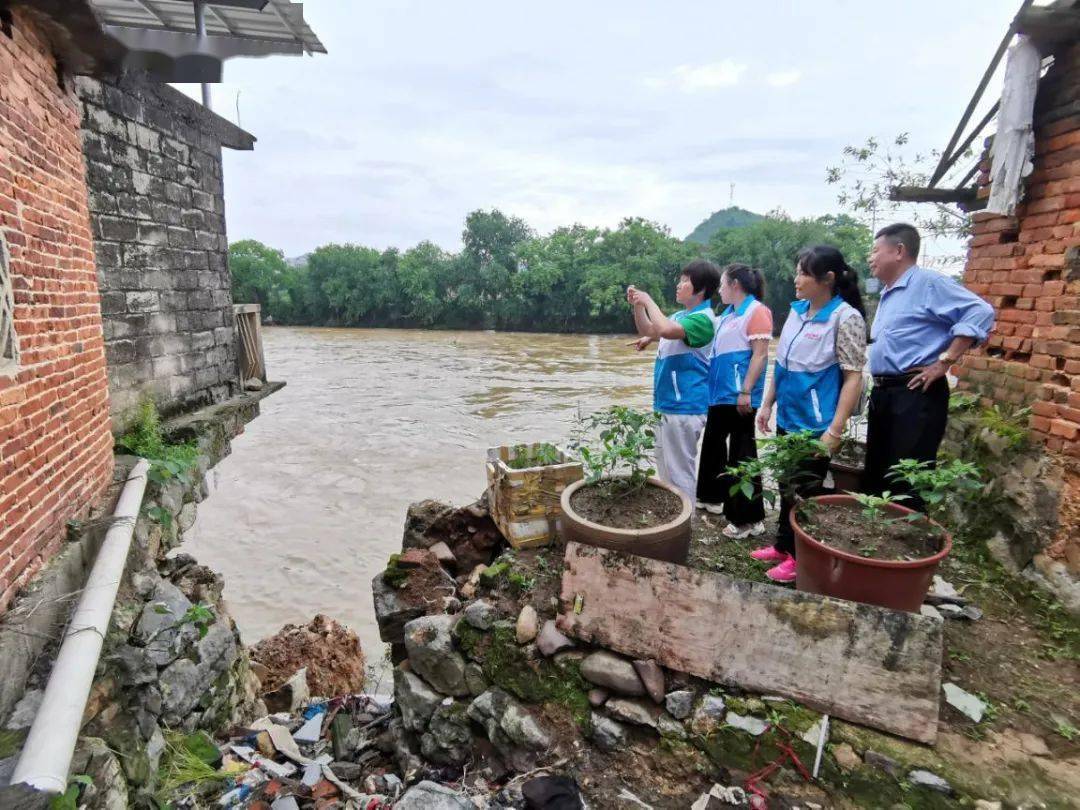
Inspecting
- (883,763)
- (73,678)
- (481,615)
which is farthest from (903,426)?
(73,678)

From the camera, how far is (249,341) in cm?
582

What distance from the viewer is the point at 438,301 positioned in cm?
3503

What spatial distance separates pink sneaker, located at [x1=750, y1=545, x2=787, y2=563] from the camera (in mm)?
3172

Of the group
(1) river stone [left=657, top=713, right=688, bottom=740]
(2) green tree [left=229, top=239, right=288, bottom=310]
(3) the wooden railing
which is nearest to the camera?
(1) river stone [left=657, top=713, right=688, bottom=740]

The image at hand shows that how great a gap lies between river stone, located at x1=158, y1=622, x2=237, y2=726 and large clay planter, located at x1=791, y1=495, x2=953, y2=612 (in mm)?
3012

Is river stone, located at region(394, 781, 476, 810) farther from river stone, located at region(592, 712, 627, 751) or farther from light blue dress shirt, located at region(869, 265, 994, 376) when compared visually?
light blue dress shirt, located at region(869, 265, 994, 376)

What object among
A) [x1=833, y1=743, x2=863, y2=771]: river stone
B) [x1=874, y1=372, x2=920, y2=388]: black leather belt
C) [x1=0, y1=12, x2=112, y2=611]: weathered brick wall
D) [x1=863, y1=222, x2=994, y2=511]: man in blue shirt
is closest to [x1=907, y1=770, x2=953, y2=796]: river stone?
[x1=833, y1=743, x2=863, y2=771]: river stone

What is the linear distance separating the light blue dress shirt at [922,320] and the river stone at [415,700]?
2773 mm

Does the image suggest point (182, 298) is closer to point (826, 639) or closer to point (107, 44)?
point (107, 44)

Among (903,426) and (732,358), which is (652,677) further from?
(732,358)

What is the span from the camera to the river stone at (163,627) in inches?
110

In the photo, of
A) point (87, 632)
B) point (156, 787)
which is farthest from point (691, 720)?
point (87, 632)

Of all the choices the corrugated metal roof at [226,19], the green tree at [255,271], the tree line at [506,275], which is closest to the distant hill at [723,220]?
the tree line at [506,275]

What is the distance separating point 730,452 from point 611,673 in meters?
1.72
